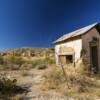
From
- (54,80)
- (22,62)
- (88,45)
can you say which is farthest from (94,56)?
(22,62)

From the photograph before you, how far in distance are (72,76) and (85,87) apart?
132cm

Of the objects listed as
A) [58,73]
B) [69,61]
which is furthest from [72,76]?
[69,61]

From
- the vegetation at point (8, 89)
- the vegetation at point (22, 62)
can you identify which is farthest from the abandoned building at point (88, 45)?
the vegetation at point (22, 62)

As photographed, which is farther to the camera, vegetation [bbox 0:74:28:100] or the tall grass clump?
the tall grass clump

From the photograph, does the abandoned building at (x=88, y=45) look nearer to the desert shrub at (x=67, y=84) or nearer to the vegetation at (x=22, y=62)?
the desert shrub at (x=67, y=84)

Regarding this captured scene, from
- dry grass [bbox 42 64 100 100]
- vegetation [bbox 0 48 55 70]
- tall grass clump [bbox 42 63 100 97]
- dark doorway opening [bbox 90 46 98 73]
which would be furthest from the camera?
vegetation [bbox 0 48 55 70]

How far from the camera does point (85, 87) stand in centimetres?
1084

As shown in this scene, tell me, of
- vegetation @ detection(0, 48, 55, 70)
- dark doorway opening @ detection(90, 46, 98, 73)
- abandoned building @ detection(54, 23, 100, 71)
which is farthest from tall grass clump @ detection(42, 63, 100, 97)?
vegetation @ detection(0, 48, 55, 70)

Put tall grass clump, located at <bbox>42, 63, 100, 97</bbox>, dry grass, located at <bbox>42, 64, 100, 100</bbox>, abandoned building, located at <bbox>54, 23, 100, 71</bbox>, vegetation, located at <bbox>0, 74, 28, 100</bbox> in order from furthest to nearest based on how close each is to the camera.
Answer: abandoned building, located at <bbox>54, 23, 100, 71</bbox> < tall grass clump, located at <bbox>42, 63, 100, 97</bbox> < vegetation, located at <bbox>0, 74, 28, 100</bbox> < dry grass, located at <bbox>42, 64, 100, 100</bbox>

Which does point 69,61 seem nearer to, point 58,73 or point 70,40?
point 70,40

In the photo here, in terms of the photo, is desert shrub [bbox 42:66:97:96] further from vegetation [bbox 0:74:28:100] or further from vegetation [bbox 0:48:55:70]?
vegetation [bbox 0:48:55:70]

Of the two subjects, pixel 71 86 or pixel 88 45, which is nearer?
pixel 71 86

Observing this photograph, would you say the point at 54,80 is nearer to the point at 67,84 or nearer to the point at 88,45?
the point at 67,84

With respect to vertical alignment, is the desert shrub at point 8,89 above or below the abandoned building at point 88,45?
below
